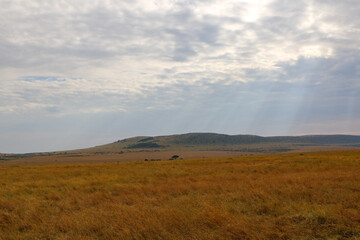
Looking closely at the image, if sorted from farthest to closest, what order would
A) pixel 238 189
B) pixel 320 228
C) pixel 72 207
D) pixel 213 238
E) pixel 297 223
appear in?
1. pixel 238 189
2. pixel 72 207
3. pixel 297 223
4. pixel 320 228
5. pixel 213 238

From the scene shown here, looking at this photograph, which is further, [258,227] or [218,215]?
[218,215]

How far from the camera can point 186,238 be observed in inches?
229

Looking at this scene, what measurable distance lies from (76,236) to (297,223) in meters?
5.31

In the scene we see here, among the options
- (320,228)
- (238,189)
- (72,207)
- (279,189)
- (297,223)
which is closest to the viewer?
(320,228)

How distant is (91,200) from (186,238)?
6.28 metres

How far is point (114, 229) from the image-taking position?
6.73m

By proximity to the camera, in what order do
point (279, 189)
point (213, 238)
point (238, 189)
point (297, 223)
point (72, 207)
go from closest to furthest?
point (213, 238) < point (297, 223) < point (72, 207) < point (279, 189) < point (238, 189)

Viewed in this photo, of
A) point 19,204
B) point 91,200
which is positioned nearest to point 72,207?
point 91,200

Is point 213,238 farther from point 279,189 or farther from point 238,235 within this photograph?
point 279,189

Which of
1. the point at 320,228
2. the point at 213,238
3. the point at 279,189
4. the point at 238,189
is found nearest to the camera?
the point at 213,238

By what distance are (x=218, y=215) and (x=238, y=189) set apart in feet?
16.3

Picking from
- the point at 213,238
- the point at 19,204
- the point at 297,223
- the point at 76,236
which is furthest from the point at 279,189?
the point at 19,204

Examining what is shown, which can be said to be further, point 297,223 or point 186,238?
point 297,223

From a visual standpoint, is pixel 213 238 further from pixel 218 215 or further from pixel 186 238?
pixel 218 215
